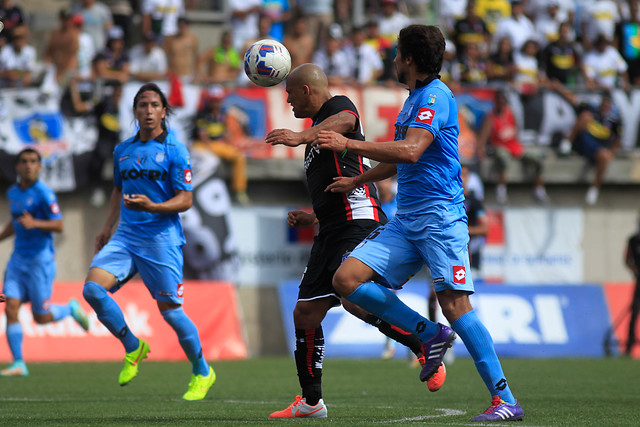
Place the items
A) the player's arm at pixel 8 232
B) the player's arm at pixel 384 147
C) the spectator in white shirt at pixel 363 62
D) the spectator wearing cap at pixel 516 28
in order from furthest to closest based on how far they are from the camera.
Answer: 1. the spectator wearing cap at pixel 516 28
2. the spectator in white shirt at pixel 363 62
3. the player's arm at pixel 8 232
4. the player's arm at pixel 384 147

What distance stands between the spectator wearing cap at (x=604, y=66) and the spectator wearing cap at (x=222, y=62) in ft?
24.3

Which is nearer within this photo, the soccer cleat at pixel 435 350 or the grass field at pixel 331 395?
the soccer cleat at pixel 435 350

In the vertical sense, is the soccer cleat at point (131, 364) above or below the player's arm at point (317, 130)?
below

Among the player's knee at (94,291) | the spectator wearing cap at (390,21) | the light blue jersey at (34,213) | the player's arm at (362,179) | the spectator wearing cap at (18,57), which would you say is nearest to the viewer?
the player's arm at (362,179)

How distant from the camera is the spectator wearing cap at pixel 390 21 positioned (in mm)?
19672

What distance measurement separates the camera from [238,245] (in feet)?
59.7

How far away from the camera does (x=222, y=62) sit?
60.1 ft

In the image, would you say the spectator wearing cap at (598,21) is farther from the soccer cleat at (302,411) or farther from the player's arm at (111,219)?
the soccer cleat at (302,411)

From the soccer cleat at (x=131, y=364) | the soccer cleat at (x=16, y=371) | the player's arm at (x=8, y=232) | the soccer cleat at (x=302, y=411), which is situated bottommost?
the soccer cleat at (x=16, y=371)

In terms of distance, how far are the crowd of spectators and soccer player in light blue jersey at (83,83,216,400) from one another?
8663mm

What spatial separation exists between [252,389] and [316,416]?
3.02 meters

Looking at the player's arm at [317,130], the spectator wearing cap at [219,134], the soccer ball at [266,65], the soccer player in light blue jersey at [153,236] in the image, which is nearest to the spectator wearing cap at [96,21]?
the spectator wearing cap at [219,134]

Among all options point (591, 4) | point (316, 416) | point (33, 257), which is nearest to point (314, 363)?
point (316, 416)

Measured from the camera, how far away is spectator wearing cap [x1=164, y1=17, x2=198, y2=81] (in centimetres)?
1800
